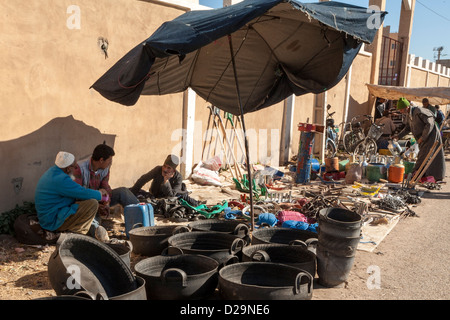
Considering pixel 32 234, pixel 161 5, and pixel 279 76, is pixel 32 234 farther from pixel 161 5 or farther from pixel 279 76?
pixel 161 5

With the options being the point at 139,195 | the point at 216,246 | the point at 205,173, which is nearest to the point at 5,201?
the point at 139,195

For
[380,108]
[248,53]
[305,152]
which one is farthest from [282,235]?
[380,108]

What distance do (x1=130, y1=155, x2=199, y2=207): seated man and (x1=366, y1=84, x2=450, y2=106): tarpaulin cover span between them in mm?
9059

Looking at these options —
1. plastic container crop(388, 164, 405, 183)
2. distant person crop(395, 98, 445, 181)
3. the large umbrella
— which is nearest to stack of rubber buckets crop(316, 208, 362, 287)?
the large umbrella

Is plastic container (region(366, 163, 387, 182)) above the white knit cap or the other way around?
the other way around

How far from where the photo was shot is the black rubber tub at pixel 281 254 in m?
3.80

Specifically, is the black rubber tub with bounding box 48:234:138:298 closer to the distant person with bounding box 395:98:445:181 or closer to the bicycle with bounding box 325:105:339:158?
the distant person with bounding box 395:98:445:181

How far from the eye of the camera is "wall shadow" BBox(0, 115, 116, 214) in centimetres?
542

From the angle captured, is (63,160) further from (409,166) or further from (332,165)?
(409,166)

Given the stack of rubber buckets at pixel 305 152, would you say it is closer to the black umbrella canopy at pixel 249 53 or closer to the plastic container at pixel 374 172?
the plastic container at pixel 374 172

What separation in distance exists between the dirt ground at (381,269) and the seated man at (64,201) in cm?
35

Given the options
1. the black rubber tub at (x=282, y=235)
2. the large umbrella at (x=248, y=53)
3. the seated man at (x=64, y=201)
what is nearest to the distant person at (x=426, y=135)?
the large umbrella at (x=248, y=53)

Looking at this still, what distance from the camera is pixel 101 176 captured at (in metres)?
5.64

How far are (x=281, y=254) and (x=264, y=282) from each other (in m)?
0.52
